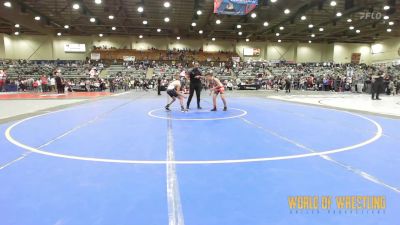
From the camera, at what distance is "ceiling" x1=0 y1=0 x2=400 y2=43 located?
29.6m

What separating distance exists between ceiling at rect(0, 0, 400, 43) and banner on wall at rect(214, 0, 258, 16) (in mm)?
11589

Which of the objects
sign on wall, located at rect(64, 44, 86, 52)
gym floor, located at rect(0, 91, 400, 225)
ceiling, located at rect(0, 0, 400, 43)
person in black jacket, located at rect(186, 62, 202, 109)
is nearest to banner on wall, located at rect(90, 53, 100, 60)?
sign on wall, located at rect(64, 44, 86, 52)

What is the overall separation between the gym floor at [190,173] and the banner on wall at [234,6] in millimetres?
9455

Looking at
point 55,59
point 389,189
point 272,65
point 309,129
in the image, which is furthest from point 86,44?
point 389,189

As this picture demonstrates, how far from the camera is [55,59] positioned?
4566cm

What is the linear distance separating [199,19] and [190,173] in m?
35.7

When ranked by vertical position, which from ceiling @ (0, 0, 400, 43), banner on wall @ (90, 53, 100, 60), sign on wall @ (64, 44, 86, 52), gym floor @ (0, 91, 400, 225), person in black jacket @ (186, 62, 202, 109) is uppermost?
ceiling @ (0, 0, 400, 43)

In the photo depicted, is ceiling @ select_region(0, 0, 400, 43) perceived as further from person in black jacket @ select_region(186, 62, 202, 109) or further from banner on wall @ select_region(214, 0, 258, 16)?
person in black jacket @ select_region(186, 62, 202, 109)

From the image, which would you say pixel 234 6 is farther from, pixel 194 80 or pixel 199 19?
pixel 199 19

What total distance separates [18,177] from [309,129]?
5.72 metres

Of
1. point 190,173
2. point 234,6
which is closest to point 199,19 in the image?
point 234,6

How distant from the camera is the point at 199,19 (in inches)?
1479

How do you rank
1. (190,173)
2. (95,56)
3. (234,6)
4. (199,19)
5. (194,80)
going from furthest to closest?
(95,56) < (199,19) < (234,6) < (194,80) < (190,173)

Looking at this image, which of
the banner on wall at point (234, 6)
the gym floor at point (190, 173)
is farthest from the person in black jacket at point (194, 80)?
the banner on wall at point (234, 6)
